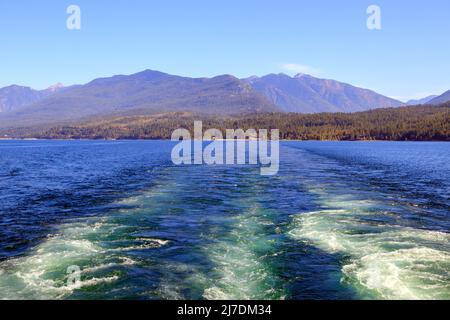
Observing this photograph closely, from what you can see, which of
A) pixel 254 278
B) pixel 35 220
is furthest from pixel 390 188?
pixel 35 220

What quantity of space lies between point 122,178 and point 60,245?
124 ft

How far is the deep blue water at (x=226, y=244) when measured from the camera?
17.9 metres

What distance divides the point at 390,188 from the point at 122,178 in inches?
1455

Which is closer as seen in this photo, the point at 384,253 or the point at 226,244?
the point at 384,253

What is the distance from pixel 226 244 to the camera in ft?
80.5

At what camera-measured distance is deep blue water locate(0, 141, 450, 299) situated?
1786cm

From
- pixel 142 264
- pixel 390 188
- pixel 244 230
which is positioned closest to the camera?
pixel 142 264

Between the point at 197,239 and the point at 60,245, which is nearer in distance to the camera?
the point at 60,245

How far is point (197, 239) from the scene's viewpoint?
25547 millimetres
